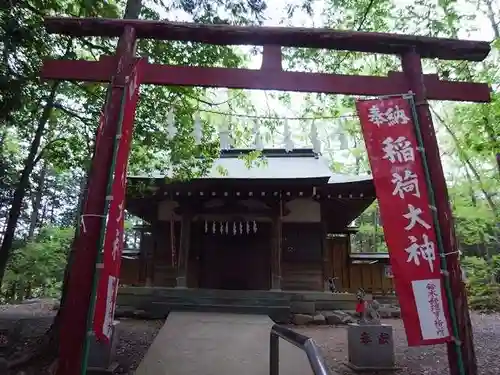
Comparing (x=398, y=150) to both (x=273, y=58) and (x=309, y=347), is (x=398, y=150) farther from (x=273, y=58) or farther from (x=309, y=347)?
(x=309, y=347)

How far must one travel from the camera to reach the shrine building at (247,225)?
10750mm

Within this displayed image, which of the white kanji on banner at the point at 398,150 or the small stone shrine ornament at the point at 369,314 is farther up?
the white kanji on banner at the point at 398,150

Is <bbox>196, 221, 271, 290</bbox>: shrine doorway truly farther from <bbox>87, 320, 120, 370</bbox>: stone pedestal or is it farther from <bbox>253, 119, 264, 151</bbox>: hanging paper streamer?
<bbox>87, 320, 120, 370</bbox>: stone pedestal

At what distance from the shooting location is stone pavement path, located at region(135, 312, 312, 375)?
529 cm

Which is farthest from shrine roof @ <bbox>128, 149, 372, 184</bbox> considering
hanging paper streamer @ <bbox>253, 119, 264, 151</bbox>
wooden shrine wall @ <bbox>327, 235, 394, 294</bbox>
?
wooden shrine wall @ <bbox>327, 235, 394, 294</bbox>

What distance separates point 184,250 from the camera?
445 inches

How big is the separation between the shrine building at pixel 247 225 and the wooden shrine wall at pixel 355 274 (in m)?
2.64

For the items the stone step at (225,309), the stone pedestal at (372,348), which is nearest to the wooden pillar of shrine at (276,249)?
the stone step at (225,309)

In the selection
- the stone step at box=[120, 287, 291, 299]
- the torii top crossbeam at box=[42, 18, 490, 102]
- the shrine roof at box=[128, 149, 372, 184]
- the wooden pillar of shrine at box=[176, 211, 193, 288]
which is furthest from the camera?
the wooden pillar of shrine at box=[176, 211, 193, 288]

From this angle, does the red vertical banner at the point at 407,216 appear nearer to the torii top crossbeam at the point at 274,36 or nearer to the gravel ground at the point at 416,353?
the torii top crossbeam at the point at 274,36

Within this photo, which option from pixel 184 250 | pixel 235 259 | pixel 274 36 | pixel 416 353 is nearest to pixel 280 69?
pixel 274 36

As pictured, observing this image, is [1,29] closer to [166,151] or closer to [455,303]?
[166,151]

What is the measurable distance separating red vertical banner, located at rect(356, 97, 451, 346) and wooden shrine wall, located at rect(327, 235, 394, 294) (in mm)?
12961

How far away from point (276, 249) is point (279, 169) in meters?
3.00
